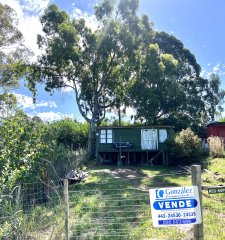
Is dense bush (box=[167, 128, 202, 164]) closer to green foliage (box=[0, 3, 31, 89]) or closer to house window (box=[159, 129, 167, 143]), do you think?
house window (box=[159, 129, 167, 143])

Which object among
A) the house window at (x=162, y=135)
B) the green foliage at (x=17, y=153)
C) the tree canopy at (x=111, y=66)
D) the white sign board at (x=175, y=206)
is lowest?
the white sign board at (x=175, y=206)

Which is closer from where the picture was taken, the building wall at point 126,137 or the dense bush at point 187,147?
the dense bush at point 187,147

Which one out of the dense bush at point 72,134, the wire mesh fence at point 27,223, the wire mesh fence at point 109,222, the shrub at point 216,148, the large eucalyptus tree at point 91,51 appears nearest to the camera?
the wire mesh fence at point 27,223

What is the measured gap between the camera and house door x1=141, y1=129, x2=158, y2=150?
2309 centimetres

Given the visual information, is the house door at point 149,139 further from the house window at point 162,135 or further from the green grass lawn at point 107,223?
the green grass lawn at point 107,223

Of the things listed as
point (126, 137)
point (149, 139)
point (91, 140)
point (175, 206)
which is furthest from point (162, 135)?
point (175, 206)

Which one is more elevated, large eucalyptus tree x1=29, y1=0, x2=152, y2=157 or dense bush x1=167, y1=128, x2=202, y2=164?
large eucalyptus tree x1=29, y1=0, x2=152, y2=157

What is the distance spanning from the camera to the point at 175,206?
13.3 feet

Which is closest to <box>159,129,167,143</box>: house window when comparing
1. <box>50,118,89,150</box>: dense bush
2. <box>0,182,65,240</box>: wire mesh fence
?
<box>50,118,89,150</box>: dense bush

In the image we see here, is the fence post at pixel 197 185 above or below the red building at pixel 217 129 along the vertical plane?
below

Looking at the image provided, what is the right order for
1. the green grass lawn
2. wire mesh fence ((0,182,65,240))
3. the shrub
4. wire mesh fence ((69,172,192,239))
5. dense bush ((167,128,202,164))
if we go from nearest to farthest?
wire mesh fence ((0,182,65,240))
the green grass lawn
wire mesh fence ((69,172,192,239))
the shrub
dense bush ((167,128,202,164))

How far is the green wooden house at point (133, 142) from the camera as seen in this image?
23.1 metres

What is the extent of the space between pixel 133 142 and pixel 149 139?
1.23 metres

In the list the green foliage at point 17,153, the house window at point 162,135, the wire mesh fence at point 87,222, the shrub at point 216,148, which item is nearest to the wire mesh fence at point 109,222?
the wire mesh fence at point 87,222
